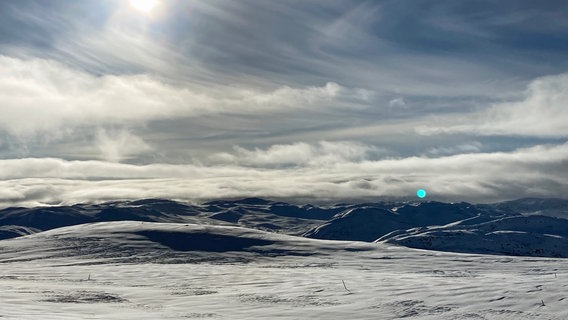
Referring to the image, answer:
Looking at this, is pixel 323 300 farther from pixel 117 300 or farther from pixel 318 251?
pixel 318 251

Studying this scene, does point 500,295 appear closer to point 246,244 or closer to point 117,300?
point 117,300

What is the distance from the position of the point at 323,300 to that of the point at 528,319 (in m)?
13.5

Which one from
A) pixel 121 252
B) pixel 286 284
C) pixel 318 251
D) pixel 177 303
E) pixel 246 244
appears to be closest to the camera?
pixel 177 303

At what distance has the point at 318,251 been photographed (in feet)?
354

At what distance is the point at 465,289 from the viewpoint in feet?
136

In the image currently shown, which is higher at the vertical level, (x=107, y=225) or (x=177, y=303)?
(x=107, y=225)

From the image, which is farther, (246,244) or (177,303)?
(246,244)

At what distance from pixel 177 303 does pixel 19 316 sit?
40.9 feet

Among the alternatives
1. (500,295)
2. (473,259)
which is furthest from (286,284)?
(473,259)

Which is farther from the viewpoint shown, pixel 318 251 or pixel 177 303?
pixel 318 251

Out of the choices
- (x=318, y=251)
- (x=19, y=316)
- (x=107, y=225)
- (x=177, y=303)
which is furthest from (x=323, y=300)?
(x=107, y=225)

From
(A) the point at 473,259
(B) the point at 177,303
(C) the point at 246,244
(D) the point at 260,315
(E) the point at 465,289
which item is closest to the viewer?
(D) the point at 260,315

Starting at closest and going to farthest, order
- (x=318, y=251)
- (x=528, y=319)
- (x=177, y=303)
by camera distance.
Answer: (x=528, y=319) → (x=177, y=303) → (x=318, y=251)

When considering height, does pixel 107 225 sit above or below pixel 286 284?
above
